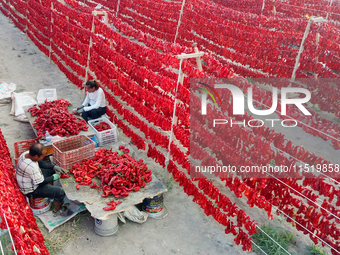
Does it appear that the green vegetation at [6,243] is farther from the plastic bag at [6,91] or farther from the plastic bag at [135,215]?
the plastic bag at [6,91]

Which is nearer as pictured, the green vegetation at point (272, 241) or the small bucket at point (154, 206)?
the green vegetation at point (272, 241)

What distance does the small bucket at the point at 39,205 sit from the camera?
464 centimetres

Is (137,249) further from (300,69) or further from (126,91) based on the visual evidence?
(300,69)

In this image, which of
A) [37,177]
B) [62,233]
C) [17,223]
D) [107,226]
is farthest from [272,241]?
[37,177]

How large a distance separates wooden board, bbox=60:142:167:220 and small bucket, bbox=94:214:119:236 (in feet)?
0.80

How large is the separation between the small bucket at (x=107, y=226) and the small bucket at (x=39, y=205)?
933mm

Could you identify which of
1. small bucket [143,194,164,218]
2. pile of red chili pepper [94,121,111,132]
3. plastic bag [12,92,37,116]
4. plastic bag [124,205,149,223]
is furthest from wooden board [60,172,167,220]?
plastic bag [12,92,37,116]

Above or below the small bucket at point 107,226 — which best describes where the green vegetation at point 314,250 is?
above

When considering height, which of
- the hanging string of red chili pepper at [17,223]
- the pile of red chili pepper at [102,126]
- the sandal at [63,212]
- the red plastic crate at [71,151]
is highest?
the hanging string of red chili pepper at [17,223]

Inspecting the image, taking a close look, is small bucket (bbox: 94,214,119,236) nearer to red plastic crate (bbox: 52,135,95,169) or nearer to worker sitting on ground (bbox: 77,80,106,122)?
red plastic crate (bbox: 52,135,95,169)

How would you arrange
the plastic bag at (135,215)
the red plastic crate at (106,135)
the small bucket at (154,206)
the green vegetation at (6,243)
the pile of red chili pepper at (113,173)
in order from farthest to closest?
the red plastic crate at (106,135) → the small bucket at (154,206) → the plastic bag at (135,215) → the pile of red chili pepper at (113,173) → the green vegetation at (6,243)

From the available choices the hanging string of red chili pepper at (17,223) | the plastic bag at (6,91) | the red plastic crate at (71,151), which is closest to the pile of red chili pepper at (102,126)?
the red plastic crate at (71,151)

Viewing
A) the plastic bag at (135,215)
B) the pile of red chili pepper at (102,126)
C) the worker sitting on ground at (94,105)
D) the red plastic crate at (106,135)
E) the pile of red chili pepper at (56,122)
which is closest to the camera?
the plastic bag at (135,215)

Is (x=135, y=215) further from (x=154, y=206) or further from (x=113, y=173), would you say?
(x=113, y=173)
